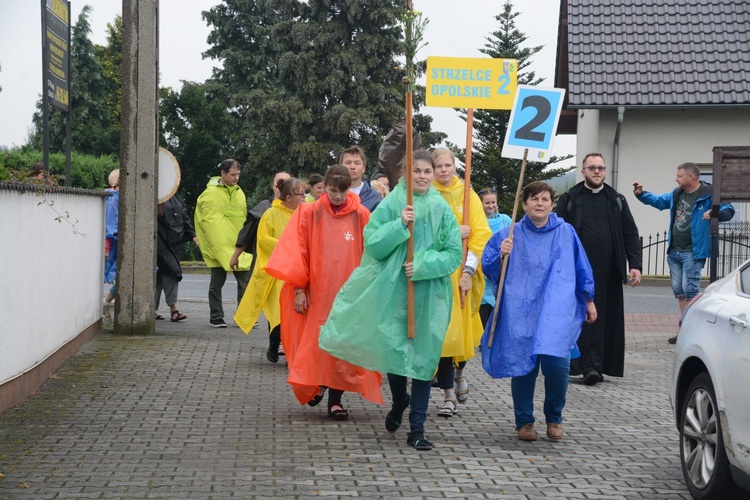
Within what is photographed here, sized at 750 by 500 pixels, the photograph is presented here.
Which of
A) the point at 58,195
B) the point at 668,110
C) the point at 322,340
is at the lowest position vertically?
the point at 322,340

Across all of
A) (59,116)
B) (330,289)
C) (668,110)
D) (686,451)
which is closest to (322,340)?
(330,289)

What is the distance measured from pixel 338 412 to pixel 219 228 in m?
6.55

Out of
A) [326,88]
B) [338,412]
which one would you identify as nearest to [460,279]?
[338,412]

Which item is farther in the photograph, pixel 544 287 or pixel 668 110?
pixel 668 110

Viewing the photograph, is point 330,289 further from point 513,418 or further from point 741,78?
point 741,78

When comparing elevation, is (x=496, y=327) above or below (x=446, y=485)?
above

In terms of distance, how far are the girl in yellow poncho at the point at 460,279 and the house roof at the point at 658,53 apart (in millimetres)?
18581

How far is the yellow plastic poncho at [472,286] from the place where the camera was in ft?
25.3

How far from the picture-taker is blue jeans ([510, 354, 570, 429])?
733cm

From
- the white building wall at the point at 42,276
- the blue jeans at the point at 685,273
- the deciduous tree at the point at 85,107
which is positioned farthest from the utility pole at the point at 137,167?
the deciduous tree at the point at 85,107

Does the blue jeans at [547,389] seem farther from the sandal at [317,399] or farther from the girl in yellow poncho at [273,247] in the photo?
the girl in yellow poncho at [273,247]

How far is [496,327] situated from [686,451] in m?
1.75

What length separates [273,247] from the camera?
436 inches

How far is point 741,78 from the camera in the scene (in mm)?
26812
